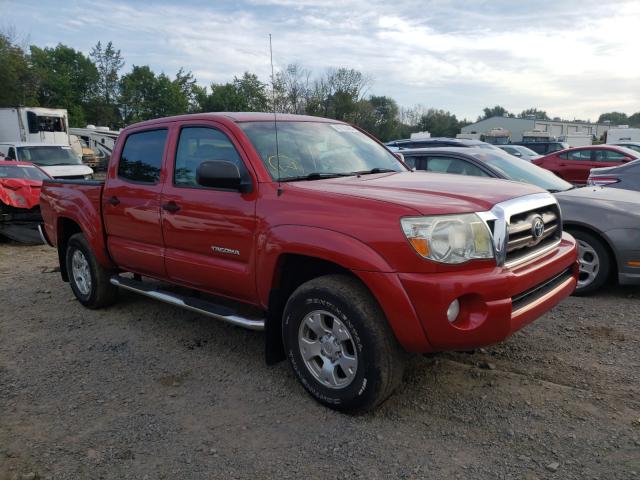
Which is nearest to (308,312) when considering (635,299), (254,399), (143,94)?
(254,399)

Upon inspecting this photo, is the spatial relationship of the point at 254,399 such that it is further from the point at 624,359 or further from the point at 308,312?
the point at 624,359

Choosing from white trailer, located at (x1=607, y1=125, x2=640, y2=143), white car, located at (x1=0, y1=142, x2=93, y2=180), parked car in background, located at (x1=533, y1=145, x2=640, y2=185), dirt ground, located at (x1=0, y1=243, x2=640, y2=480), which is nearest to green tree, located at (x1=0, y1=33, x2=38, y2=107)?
white car, located at (x1=0, y1=142, x2=93, y2=180)

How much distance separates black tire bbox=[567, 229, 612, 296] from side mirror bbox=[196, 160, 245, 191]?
3.69 metres

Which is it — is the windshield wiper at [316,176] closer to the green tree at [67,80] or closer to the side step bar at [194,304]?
the side step bar at [194,304]

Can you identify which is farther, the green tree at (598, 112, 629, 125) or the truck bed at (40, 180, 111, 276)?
the green tree at (598, 112, 629, 125)

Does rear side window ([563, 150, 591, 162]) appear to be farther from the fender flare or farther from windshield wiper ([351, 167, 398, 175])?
the fender flare

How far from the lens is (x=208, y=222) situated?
3799mm

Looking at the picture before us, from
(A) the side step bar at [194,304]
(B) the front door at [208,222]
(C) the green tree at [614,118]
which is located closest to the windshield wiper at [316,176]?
(B) the front door at [208,222]

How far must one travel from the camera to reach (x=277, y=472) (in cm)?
274

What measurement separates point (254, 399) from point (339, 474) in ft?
3.30

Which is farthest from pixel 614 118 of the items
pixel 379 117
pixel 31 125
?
pixel 31 125

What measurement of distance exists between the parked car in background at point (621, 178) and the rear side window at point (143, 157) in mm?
5621

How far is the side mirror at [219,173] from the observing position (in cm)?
340

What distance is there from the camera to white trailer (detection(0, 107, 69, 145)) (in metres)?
22.4
